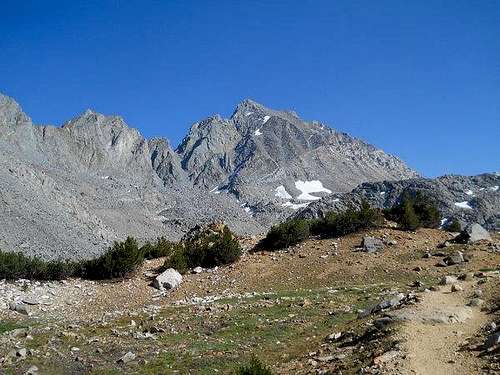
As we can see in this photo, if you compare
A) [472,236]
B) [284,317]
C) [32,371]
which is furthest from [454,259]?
[32,371]

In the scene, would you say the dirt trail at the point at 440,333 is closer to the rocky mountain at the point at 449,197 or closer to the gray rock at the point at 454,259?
the gray rock at the point at 454,259

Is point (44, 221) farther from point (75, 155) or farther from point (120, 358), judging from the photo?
point (75, 155)

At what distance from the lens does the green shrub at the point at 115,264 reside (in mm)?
27141

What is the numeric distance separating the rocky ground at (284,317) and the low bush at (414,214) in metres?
2.29

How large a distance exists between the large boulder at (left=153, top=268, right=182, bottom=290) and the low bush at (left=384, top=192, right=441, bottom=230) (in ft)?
47.6

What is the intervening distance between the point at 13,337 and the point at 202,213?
157084 mm

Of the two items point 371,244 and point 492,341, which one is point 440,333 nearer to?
point 492,341

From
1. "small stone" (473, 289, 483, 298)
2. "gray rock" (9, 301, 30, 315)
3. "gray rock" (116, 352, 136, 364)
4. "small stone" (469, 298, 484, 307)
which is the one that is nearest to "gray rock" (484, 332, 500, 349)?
"small stone" (469, 298, 484, 307)

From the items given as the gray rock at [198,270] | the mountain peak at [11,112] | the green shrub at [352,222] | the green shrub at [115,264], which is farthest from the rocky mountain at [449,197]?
the mountain peak at [11,112]

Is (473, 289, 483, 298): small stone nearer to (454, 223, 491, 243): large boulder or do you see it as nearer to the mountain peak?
(454, 223, 491, 243): large boulder

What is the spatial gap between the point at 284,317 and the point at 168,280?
9656mm

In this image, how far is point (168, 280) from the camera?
25.2 meters

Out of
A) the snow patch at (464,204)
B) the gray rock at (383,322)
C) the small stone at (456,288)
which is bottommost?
the gray rock at (383,322)

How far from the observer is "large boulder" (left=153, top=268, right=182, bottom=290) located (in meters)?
25.0
